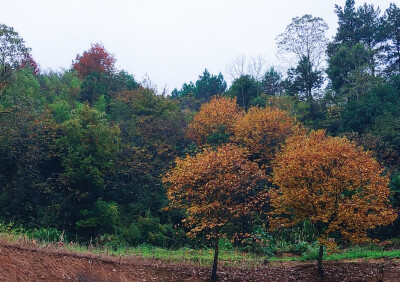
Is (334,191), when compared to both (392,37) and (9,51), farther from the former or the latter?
(392,37)

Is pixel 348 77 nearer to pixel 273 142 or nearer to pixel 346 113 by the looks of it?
pixel 346 113

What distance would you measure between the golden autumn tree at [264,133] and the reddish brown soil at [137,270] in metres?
9.77

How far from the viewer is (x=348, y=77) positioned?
33938 mm

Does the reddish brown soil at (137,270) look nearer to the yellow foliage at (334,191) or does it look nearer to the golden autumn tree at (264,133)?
the yellow foliage at (334,191)

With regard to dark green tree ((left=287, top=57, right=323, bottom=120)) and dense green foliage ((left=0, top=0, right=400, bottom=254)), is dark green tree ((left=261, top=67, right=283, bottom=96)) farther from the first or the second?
dense green foliage ((left=0, top=0, right=400, bottom=254))

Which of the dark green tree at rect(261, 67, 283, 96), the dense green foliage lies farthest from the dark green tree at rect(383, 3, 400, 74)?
the dark green tree at rect(261, 67, 283, 96)

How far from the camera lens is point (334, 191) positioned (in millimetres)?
14453

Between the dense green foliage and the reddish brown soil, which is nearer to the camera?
the reddish brown soil

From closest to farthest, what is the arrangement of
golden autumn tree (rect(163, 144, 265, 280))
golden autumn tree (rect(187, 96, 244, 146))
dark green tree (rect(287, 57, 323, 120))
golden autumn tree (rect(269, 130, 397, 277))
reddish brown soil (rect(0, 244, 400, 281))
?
reddish brown soil (rect(0, 244, 400, 281)), golden autumn tree (rect(163, 144, 265, 280)), golden autumn tree (rect(269, 130, 397, 277)), golden autumn tree (rect(187, 96, 244, 146)), dark green tree (rect(287, 57, 323, 120))

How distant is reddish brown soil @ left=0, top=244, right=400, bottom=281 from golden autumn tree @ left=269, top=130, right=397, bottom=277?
1369mm

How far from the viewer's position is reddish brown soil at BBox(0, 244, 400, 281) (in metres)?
12.5

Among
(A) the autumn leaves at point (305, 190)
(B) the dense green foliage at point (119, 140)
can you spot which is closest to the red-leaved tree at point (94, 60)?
(B) the dense green foliage at point (119, 140)

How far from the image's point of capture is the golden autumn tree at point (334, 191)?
551 inches

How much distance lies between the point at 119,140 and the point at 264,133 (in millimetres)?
9467
